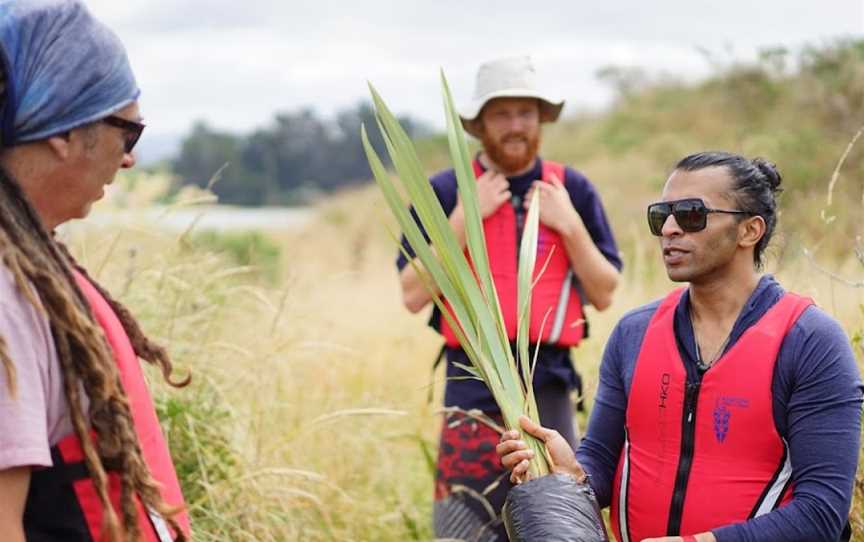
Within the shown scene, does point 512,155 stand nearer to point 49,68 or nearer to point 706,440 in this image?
point 706,440

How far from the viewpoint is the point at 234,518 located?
4.32m

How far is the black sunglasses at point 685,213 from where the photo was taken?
9.46 ft

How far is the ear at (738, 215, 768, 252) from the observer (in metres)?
2.91

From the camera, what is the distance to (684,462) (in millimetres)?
2797

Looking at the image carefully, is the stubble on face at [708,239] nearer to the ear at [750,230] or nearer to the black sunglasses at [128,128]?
the ear at [750,230]

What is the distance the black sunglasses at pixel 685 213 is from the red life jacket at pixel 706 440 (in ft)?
0.81

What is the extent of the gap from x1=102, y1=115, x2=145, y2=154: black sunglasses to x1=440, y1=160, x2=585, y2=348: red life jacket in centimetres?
206

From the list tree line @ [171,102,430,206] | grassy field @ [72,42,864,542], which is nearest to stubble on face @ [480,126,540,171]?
grassy field @ [72,42,864,542]

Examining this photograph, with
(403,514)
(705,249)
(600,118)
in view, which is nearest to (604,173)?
(600,118)

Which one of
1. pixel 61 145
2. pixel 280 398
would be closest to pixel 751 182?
pixel 61 145

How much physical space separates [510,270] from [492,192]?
0.88 feet

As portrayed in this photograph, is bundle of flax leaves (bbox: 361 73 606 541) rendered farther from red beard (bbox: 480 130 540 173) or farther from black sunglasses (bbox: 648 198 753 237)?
red beard (bbox: 480 130 540 173)

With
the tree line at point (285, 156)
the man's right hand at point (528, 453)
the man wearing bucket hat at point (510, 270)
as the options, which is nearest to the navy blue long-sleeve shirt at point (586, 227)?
the man wearing bucket hat at point (510, 270)

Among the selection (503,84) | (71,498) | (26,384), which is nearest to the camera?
(26,384)
